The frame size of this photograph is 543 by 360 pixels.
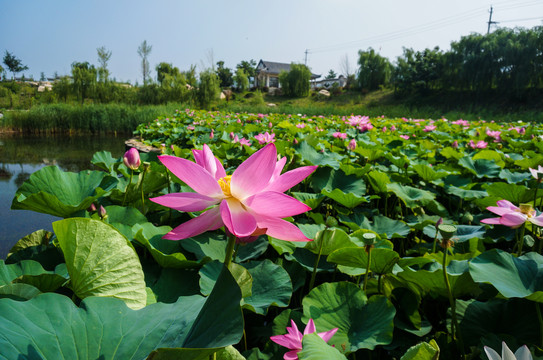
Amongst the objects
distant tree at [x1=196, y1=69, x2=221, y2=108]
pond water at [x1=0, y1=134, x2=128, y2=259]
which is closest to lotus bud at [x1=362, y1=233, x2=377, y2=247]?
pond water at [x1=0, y1=134, x2=128, y2=259]

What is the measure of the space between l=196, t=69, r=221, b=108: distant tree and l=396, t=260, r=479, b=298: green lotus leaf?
19.9 metres

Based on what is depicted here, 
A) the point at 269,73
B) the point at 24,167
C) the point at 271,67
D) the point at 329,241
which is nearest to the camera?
the point at 329,241

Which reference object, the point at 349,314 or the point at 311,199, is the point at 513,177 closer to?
the point at 311,199

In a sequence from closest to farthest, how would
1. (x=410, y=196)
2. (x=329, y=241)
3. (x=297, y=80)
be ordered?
(x=329, y=241), (x=410, y=196), (x=297, y=80)

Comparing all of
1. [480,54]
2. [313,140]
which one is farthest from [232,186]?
[480,54]

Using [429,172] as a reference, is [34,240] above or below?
below

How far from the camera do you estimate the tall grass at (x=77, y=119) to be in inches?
422

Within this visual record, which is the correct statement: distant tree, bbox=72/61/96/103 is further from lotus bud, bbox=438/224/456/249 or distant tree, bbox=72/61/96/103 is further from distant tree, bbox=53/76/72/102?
lotus bud, bbox=438/224/456/249

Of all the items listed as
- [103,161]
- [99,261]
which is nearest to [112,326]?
[99,261]

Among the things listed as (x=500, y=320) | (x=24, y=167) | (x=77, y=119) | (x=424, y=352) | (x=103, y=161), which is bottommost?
(x=24, y=167)

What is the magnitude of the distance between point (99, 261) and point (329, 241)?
463 millimetres

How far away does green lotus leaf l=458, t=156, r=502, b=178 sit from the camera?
1.65m

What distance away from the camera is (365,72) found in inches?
1189

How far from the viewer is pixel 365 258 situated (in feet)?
2.30
